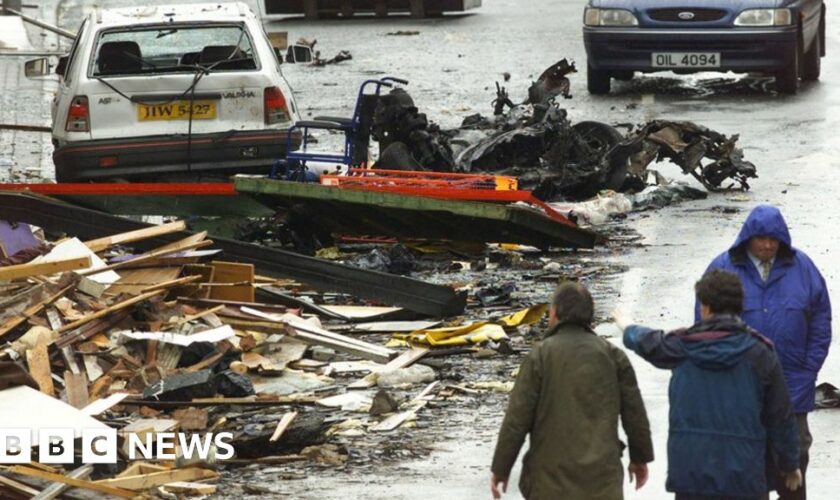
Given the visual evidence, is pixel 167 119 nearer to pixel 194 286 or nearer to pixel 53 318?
pixel 194 286

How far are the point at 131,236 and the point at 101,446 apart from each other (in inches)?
155

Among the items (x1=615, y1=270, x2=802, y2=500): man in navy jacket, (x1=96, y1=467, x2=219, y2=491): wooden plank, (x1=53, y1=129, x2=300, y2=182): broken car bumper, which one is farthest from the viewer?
(x1=53, y1=129, x2=300, y2=182): broken car bumper

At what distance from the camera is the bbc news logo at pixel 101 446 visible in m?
8.20

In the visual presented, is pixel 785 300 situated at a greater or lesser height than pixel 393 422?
greater

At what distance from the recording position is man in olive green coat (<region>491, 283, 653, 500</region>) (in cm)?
630

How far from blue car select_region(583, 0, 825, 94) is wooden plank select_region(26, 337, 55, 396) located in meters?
12.8

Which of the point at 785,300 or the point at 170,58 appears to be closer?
the point at 785,300

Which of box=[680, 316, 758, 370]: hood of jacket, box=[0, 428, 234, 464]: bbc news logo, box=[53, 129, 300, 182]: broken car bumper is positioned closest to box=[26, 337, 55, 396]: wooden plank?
box=[0, 428, 234, 464]: bbc news logo

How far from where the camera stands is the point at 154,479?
7992 mm

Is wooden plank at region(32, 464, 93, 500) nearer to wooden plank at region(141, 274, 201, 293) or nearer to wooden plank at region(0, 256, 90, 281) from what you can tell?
wooden plank at region(141, 274, 201, 293)

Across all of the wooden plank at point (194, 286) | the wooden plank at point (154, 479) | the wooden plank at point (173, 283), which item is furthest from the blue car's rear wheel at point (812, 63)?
the wooden plank at point (154, 479)

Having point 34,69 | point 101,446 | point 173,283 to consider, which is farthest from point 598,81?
point 101,446

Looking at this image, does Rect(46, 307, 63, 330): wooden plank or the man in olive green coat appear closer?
the man in olive green coat

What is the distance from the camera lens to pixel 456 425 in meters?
9.08
